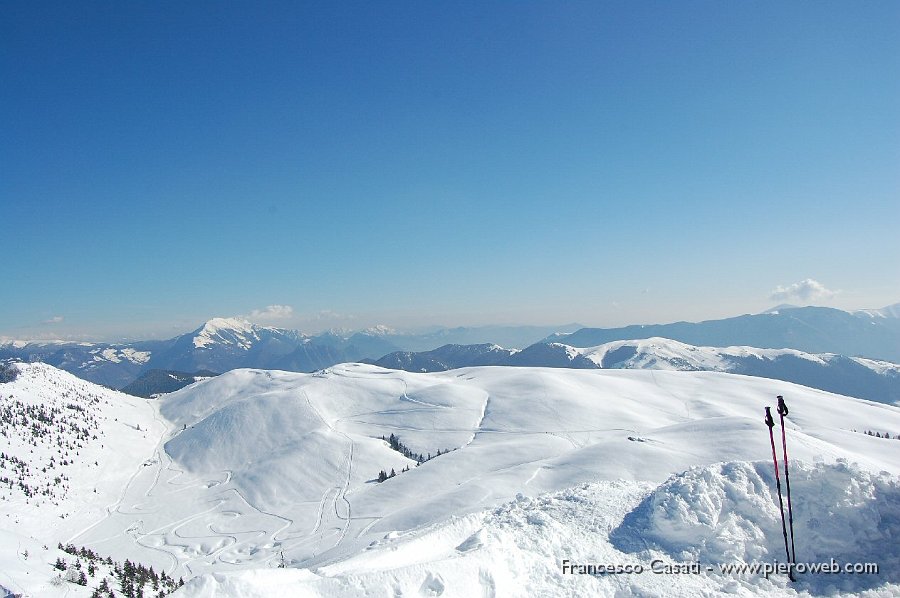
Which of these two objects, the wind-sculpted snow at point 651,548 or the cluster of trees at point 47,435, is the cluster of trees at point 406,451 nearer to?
the cluster of trees at point 47,435

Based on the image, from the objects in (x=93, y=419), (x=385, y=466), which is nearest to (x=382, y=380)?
(x=385, y=466)

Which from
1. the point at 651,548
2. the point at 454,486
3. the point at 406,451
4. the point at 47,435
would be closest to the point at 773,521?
the point at 651,548

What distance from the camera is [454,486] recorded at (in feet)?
236

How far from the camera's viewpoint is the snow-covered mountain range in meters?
15.8

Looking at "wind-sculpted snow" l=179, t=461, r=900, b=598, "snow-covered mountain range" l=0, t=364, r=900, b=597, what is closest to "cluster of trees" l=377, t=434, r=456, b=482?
"snow-covered mountain range" l=0, t=364, r=900, b=597

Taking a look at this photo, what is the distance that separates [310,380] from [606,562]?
193664 mm

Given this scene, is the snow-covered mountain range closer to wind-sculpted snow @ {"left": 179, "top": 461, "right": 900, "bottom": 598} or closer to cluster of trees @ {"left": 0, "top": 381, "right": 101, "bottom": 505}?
wind-sculpted snow @ {"left": 179, "top": 461, "right": 900, "bottom": 598}

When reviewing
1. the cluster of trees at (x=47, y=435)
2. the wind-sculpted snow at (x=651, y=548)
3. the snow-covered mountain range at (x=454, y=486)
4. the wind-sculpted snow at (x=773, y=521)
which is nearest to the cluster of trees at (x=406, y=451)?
the snow-covered mountain range at (x=454, y=486)

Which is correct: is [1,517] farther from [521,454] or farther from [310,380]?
[310,380]

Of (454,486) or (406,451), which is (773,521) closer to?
(454,486)

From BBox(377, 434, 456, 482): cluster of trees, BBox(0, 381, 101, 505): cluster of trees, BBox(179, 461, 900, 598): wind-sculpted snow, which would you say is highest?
BBox(179, 461, 900, 598): wind-sculpted snow

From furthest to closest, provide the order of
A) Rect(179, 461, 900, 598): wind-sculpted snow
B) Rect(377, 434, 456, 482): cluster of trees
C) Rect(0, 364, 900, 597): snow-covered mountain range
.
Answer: Rect(377, 434, 456, 482): cluster of trees < Rect(0, 364, 900, 597): snow-covered mountain range < Rect(179, 461, 900, 598): wind-sculpted snow

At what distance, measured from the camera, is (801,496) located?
18672mm

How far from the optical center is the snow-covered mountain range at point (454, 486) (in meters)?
15.8
